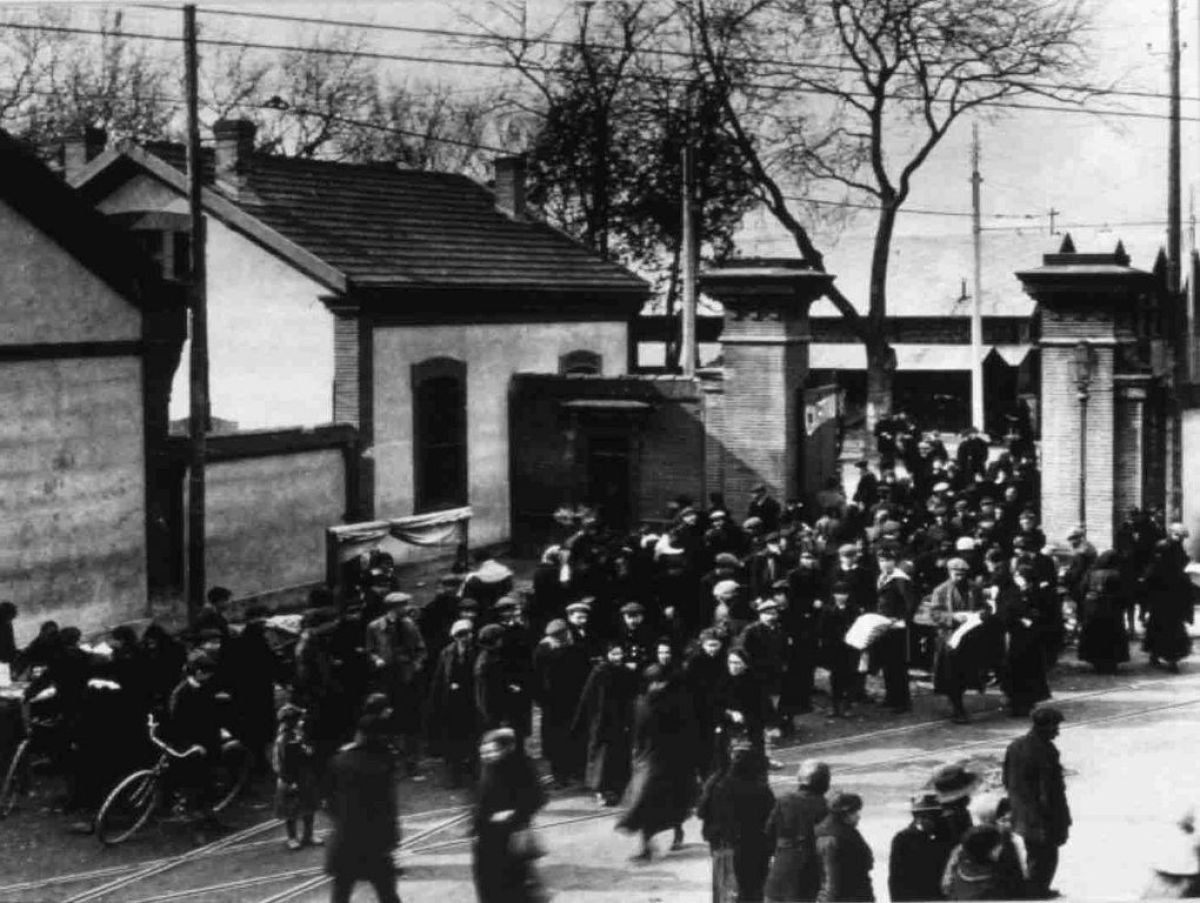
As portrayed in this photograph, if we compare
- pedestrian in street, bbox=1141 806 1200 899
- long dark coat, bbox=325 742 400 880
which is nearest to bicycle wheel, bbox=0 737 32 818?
long dark coat, bbox=325 742 400 880

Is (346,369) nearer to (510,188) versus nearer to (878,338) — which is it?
(510,188)

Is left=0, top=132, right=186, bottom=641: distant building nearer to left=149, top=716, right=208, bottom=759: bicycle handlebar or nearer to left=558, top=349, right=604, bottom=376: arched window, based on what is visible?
left=149, top=716, right=208, bottom=759: bicycle handlebar

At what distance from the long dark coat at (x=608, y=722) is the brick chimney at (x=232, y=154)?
13.9 m

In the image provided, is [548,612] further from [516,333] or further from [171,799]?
[516,333]

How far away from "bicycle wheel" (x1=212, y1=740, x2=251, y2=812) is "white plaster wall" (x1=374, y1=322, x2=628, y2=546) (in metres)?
11.1

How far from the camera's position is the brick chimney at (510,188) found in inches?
1136

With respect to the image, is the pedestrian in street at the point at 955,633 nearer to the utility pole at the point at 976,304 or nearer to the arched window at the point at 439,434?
the arched window at the point at 439,434

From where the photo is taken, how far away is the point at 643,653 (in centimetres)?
1308

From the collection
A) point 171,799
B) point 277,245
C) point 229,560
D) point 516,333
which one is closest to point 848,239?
point 516,333

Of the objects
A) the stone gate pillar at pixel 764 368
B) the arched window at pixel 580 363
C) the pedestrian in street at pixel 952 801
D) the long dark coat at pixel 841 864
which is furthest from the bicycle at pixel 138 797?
the arched window at pixel 580 363

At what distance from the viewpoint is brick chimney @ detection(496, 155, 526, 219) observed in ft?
94.7

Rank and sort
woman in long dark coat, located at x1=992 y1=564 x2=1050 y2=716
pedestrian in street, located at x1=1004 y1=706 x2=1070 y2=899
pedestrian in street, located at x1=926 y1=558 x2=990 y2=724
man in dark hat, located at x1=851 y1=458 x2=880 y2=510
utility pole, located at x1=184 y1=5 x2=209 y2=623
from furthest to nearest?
man in dark hat, located at x1=851 y1=458 x2=880 y2=510, utility pole, located at x1=184 y1=5 x2=209 y2=623, woman in long dark coat, located at x1=992 y1=564 x2=1050 y2=716, pedestrian in street, located at x1=926 y1=558 x2=990 y2=724, pedestrian in street, located at x1=1004 y1=706 x2=1070 y2=899

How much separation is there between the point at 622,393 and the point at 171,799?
45.9 ft

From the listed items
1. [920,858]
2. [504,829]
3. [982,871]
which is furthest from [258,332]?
[982,871]
